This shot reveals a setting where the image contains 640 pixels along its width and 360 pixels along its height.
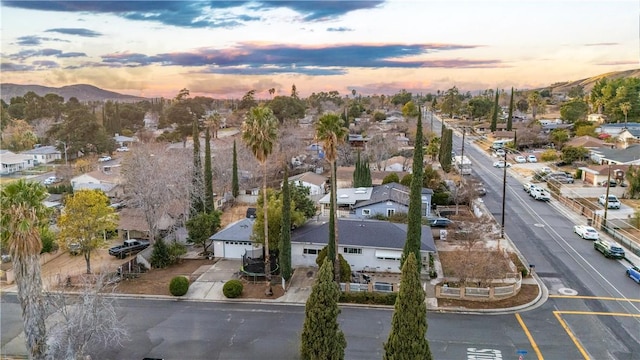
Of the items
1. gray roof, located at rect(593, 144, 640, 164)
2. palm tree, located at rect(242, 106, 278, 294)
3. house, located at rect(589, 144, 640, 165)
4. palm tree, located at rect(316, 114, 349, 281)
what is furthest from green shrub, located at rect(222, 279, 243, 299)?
gray roof, located at rect(593, 144, 640, 164)

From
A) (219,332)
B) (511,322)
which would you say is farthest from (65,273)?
(511,322)

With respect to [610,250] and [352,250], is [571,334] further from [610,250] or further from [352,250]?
[352,250]

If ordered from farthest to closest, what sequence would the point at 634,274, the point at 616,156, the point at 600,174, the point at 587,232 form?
1. the point at 616,156
2. the point at 600,174
3. the point at 587,232
4. the point at 634,274

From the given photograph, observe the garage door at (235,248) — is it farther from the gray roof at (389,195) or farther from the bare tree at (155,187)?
the gray roof at (389,195)

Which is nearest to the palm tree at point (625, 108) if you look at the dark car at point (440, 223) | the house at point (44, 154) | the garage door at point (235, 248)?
the dark car at point (440, 223)

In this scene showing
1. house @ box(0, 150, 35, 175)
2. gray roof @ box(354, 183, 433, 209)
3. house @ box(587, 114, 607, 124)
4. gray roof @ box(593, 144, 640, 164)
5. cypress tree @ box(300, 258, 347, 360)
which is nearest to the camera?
cypress tree @ box(300, 258, 347, 360)

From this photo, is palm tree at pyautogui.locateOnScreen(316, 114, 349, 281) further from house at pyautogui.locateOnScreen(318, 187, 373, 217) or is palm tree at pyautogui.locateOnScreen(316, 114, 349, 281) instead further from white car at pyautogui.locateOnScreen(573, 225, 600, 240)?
white car at pyautogui.locateOnScreen(573, 225, 600, 240)

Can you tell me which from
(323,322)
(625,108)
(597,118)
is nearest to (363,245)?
(323,322)
